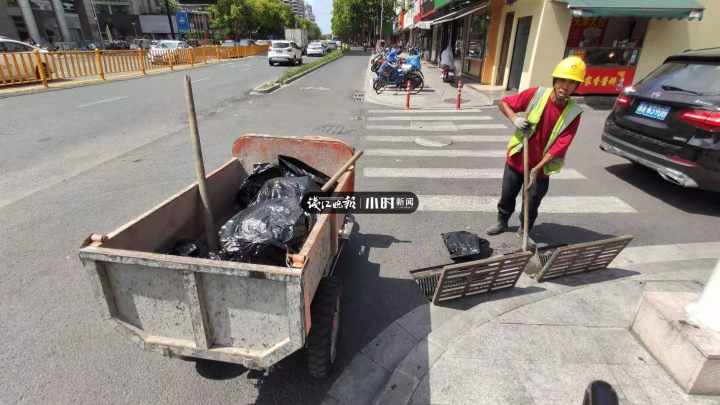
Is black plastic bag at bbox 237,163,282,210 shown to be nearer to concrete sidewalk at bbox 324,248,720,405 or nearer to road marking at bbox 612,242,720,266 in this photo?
concrete sidewalk at bbox 324,248,720,405

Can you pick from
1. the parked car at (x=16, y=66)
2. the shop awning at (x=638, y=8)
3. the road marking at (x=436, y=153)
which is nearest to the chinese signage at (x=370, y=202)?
the road marking at (x=436, y=153)

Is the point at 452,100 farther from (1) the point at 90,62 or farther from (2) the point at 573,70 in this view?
(1) the point at 90,62

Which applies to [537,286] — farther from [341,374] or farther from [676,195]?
[676,195]

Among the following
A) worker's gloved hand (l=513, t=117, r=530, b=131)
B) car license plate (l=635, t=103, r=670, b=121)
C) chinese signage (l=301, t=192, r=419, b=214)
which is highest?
worker's gloved hand (l=513, t=117, r=530, b=131)

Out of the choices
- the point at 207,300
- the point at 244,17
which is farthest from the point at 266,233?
the point at 244,17

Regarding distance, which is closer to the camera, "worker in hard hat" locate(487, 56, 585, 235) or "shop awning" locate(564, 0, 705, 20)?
"worker in hard hat" locate(487, 56, 585, 235)

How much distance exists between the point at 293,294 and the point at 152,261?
741 millimetres

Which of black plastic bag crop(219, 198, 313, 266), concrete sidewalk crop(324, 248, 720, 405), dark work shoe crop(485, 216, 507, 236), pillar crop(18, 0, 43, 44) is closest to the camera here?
concrete sidewalk crop(324, 248, 720, 405)

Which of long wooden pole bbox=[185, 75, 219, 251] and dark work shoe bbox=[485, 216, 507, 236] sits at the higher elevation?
long wooden pole bbox=[185, 75, 219, 251]

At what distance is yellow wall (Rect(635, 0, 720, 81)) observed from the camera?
38.3 feet

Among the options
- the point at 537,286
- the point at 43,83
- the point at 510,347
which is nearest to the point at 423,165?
the point at 537,286

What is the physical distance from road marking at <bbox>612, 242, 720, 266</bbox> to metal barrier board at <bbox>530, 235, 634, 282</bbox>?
16.7 inches

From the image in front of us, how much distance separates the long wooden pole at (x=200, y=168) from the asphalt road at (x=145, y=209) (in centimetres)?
91

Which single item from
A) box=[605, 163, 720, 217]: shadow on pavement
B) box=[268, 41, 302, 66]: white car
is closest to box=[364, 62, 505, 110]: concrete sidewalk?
box=[605, 163, 720, 217]: shadow on pavement
